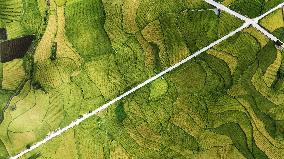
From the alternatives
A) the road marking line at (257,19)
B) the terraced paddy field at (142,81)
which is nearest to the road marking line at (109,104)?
the terraced paddy field at (142,81)

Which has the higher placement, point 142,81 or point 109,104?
point 142,81

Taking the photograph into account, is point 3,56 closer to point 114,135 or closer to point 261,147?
point 114,135

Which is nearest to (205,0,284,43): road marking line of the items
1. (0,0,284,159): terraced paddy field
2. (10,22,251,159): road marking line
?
(0,0,284,159): terraced paddy field

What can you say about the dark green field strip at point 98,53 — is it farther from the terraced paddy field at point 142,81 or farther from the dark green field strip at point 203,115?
the dark green field strip at point 203,115

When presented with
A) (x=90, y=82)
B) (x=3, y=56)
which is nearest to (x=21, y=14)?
(x=3, y=56)

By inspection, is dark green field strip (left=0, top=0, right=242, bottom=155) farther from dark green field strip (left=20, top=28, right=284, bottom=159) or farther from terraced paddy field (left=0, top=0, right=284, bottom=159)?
dark green field strip (left=20, top=28, right=284, bottom=159)

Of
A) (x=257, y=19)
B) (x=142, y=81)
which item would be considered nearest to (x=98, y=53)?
(x=142, y=81)

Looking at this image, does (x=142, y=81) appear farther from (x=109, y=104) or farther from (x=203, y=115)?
(x=203, y=115)
